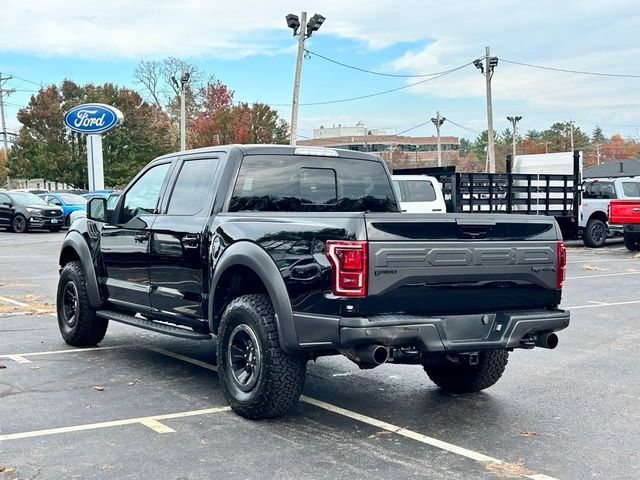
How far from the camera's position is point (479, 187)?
21781 millimetres

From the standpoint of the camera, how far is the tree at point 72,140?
5238cm

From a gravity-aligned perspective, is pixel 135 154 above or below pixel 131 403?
above

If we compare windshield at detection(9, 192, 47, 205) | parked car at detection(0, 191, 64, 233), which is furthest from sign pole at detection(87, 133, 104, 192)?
parked car at detection(0, 191, 64, 233)

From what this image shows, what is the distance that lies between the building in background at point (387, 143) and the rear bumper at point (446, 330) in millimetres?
85786

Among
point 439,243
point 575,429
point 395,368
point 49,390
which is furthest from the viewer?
point 395,368

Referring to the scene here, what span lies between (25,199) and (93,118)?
223 inches

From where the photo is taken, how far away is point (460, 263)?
529 centimetres

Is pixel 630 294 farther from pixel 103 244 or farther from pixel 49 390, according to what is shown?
pixel 49 390

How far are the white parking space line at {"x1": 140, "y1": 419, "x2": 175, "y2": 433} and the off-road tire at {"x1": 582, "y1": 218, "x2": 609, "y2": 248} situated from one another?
21.0 meters

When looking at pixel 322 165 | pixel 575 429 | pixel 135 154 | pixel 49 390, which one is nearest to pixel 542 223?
pixel 575 429

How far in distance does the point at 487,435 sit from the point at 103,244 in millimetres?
4214

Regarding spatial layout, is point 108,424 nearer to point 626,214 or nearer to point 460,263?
point 460,263

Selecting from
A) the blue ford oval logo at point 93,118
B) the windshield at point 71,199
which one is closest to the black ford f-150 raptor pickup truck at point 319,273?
the windshield at point 71,199

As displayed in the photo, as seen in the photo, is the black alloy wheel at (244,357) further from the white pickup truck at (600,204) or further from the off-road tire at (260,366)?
the white pickup truck at (600,204)
